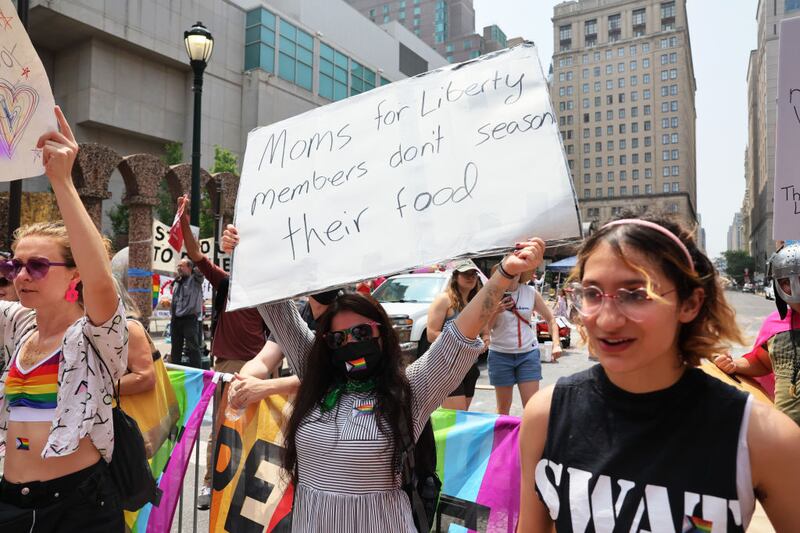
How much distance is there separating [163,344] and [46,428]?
14082 millimetres

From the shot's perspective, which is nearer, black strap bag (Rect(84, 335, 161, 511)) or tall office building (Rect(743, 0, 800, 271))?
black strap bag (Rect(84, 335, 161, 511))

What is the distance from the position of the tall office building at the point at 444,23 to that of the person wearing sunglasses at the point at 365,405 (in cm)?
13288

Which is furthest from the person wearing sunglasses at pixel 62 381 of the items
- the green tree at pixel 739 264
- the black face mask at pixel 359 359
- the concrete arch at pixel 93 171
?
the green tree at pixel 739 264

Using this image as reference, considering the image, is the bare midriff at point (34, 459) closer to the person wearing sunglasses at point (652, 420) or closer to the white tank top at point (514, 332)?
the person wearing sunglasses at point (652, 420)

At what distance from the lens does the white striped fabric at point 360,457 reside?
1979 millimetres

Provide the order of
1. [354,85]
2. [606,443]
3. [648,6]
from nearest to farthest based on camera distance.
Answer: [606,443] → [354,85] → [648,6]

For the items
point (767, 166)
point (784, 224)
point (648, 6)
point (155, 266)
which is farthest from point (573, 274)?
point (648, 6)

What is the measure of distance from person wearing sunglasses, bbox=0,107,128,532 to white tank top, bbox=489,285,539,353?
11.7 feet

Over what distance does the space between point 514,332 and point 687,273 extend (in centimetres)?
377

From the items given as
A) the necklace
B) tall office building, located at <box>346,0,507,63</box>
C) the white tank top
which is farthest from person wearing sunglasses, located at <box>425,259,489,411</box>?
tall office building, located at <box>346,0,507,63</box>

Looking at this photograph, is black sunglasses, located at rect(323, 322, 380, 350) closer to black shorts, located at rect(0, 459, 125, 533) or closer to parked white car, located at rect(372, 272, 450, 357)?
black shorts, located at rect(0, 459, 125, 533)

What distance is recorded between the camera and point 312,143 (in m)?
2.57

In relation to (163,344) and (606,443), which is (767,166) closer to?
(163,344)

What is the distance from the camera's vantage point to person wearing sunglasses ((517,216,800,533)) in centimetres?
123
